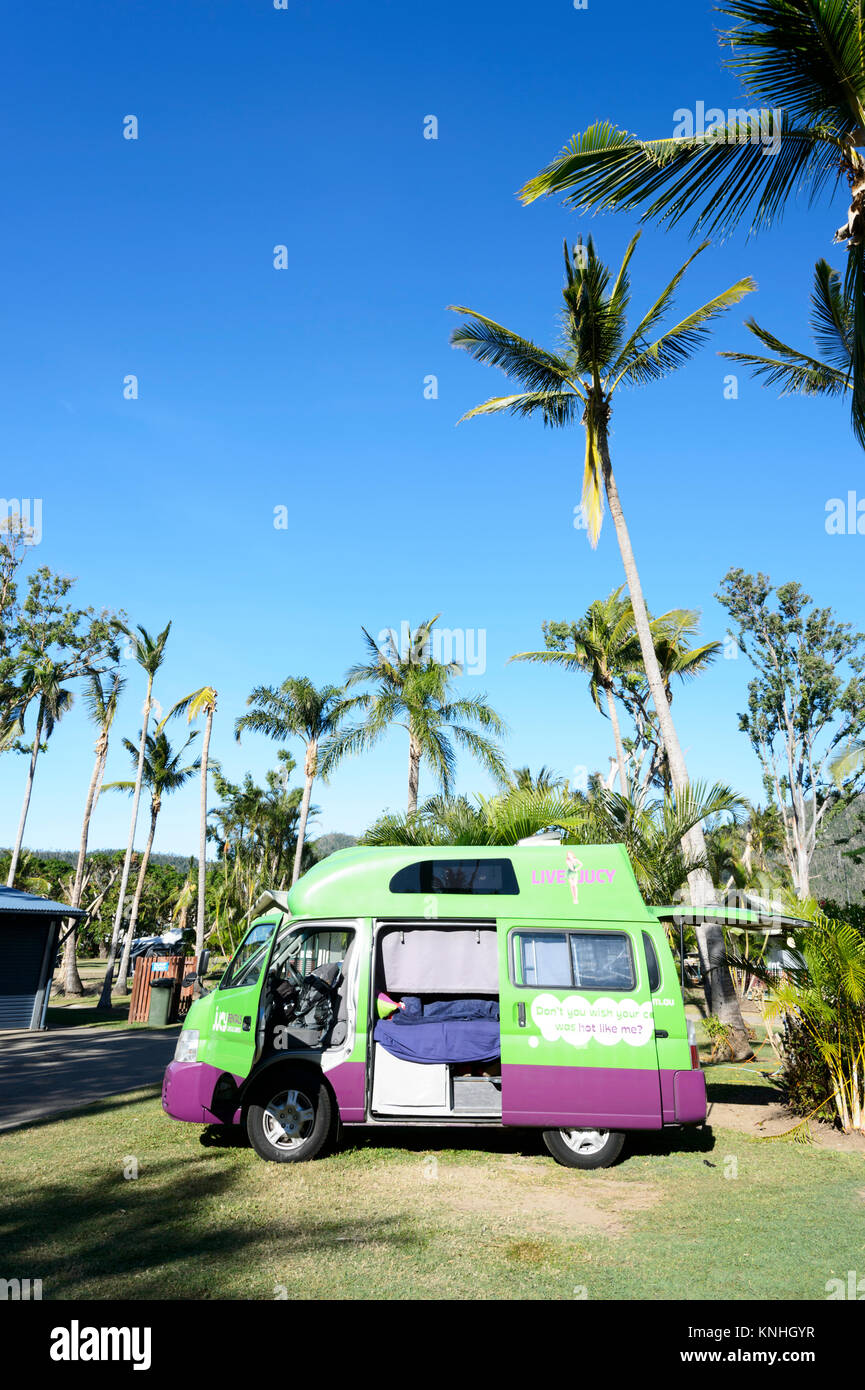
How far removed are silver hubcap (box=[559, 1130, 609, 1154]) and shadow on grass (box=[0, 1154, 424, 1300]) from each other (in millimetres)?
Answer: 2194

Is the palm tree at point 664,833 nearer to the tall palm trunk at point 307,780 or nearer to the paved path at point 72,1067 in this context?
the paved path at point 72,1067

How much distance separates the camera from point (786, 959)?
10031 millimetres

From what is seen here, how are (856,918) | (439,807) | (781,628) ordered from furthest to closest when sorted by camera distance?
(781,628) → (439,807) → (856,918)

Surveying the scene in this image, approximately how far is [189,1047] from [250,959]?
926 mm

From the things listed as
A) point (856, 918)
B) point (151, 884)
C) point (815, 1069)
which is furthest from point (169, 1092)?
point (151, 884)

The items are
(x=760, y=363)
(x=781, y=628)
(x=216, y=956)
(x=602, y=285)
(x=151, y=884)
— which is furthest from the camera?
(x=151, y=884)

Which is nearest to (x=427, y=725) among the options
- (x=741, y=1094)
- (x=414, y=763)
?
(x=414, y=763)

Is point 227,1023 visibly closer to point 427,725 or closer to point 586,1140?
point 586,1140

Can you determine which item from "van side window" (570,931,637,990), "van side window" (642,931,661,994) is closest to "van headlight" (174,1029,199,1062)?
"van side window" (570,931,637,990)

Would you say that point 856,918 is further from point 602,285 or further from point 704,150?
point 602,285

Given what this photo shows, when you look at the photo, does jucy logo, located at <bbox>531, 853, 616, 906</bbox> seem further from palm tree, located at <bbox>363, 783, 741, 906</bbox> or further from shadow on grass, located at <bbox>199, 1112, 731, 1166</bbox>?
palm tree, located at <bbox>363, 783, 741, 906</bbox>

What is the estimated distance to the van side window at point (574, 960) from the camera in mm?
7332

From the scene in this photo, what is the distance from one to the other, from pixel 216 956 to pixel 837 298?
129ft

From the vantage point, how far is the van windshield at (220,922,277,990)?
24.7ft
